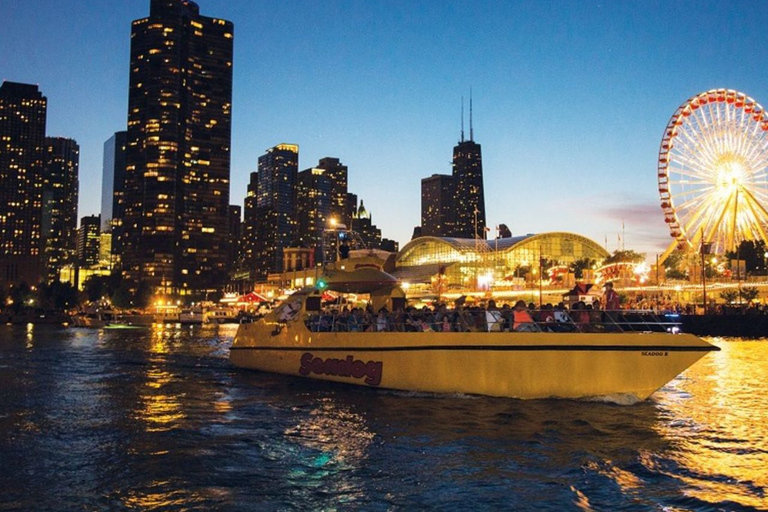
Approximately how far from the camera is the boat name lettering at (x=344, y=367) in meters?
19.1

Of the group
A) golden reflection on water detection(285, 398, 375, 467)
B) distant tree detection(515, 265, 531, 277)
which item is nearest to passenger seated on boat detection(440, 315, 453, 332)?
golden reflection on water detection(285, 398, 375, 467)

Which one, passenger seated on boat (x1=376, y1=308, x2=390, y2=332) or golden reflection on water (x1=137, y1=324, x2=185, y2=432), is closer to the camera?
golden reflection on water (x1=137, y1=324, x2=185, y2=432)

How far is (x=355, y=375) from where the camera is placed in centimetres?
1981

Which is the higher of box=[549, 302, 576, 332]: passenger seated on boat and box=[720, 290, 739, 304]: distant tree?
box=[720, 290, 739, 304]: distant tree

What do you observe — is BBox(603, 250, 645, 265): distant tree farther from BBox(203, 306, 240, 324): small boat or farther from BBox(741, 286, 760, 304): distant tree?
BBox(203, 306, 240, 324): small boat

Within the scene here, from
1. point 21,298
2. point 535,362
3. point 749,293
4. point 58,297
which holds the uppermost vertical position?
point 749,293

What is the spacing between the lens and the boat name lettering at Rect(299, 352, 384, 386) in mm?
19125

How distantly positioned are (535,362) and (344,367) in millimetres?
6118

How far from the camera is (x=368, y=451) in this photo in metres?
12.2

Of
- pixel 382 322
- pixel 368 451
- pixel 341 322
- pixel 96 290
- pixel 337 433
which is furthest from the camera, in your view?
pixel 96 290

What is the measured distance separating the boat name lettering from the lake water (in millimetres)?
588

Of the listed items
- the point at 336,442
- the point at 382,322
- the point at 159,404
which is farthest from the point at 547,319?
the point at 159,404

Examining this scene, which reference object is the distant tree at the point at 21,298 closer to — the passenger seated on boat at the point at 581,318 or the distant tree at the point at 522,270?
the distant tree at the point at 522,270

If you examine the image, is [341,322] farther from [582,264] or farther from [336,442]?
[582,264]
